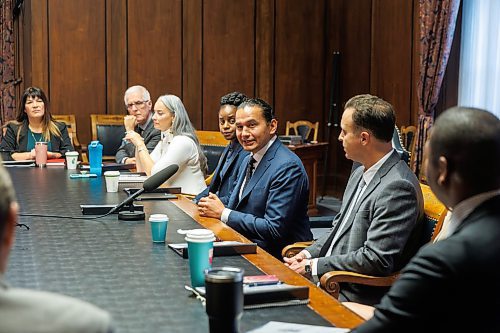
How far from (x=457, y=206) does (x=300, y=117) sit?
8.00 metres

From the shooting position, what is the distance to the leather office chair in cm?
530

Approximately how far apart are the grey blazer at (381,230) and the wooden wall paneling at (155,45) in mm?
6221

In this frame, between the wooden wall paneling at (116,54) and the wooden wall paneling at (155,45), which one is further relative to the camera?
the wooden wall paneling at (155,45)

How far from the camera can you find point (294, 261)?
304cm

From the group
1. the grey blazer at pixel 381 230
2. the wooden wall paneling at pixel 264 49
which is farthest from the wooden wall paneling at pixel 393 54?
the grey blazer at pixel 381 230

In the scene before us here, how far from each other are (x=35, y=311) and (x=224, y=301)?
26.3 inches

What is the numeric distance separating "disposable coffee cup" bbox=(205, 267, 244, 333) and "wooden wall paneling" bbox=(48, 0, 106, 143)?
23.5 feet

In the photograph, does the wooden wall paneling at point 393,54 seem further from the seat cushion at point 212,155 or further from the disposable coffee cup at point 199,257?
the disposable coffee cup at point 199,257

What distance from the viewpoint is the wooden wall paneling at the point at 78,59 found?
8.42m

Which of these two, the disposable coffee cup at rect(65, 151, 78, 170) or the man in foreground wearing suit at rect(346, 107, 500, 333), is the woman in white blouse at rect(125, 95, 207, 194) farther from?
the man in foreground wearing suit at rect(346, 107, 500, 333)

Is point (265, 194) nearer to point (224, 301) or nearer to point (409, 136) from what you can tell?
point (224, 301)

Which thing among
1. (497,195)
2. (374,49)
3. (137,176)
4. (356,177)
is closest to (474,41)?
(374,49)

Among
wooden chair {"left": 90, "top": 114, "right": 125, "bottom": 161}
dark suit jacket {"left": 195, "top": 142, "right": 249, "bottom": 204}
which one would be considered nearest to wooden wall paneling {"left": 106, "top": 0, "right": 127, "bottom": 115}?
wooden chair {"left": 90, "top": 114, "right": 125, "bottom": 161}

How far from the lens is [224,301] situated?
159 cm
